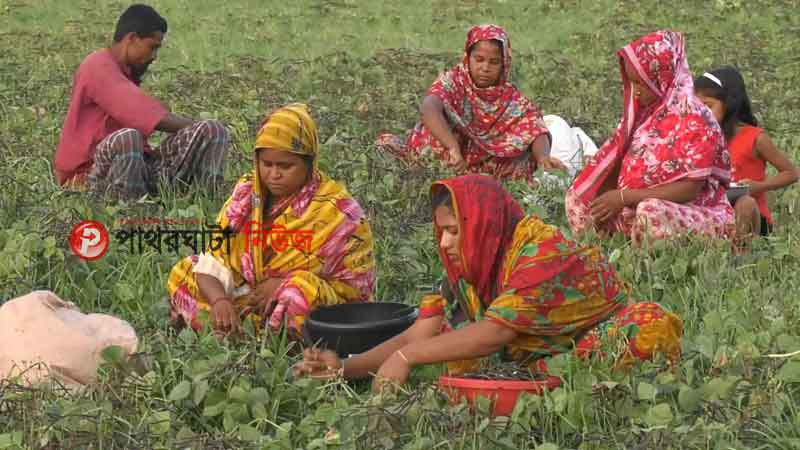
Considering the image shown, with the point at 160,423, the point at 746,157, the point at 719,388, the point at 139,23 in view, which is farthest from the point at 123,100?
the point at 719,388

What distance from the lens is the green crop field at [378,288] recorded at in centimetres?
368

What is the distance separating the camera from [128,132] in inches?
247

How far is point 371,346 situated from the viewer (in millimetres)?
4461

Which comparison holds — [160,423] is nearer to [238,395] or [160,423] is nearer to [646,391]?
[238,395]

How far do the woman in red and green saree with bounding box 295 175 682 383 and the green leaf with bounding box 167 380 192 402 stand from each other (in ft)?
1.37

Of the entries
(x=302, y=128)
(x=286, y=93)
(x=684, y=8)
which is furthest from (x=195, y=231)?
(x=684, y=8)

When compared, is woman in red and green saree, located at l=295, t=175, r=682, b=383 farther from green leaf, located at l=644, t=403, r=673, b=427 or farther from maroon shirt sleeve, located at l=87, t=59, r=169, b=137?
maroon shirt sleeve, located at l=87, t=59, r=169, b=137

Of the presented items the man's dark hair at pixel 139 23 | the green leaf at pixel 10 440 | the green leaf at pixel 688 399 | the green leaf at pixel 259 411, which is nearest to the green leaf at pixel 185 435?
the green leaf at pixel 259 411

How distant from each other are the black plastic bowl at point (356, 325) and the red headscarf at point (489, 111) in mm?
2930

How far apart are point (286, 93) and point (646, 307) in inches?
217

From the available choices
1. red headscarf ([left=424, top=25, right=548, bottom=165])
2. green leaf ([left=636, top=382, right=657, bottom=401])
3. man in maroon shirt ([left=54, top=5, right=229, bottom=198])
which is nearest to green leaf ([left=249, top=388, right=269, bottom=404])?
green leaf ([left=636, top=382, right=657, bottom=401])

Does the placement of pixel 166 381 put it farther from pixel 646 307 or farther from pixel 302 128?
pixel 646 307

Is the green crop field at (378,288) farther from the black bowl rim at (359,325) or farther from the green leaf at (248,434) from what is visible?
the black bowl rim at (359,325)

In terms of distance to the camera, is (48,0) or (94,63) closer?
(94,63)
